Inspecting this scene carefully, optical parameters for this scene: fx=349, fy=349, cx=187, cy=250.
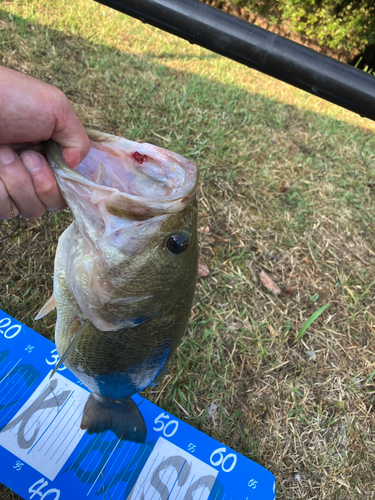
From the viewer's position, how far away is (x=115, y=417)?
1.76 m

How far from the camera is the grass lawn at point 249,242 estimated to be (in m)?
2.36

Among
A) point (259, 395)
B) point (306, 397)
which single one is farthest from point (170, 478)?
point (306, 397)

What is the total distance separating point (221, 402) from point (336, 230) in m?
2.15

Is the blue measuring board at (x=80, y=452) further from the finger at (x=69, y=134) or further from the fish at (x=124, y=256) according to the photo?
the finger at (x=69, y=134)

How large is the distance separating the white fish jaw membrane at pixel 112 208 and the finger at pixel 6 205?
0.21m

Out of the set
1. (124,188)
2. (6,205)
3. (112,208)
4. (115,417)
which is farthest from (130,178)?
(115,417)

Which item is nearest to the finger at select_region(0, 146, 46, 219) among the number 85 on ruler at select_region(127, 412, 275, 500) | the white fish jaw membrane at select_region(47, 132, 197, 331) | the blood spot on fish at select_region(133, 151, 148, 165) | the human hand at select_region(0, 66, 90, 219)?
the human hand at select_region(0, 66, 90, 219)

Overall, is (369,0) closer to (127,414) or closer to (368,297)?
(368,297)

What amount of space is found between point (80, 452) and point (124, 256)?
4.53ft

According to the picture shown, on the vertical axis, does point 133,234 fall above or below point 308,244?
above

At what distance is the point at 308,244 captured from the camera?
3326 mm

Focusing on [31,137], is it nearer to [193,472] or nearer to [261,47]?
[261,47]

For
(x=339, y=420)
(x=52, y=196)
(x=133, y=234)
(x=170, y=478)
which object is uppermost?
(x=133, y=234)

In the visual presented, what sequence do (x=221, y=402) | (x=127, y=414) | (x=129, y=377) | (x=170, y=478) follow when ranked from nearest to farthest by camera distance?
(x=129, y=377) < (x=127, y=414) < (x=170, y=478) < (x=221, y=402)
